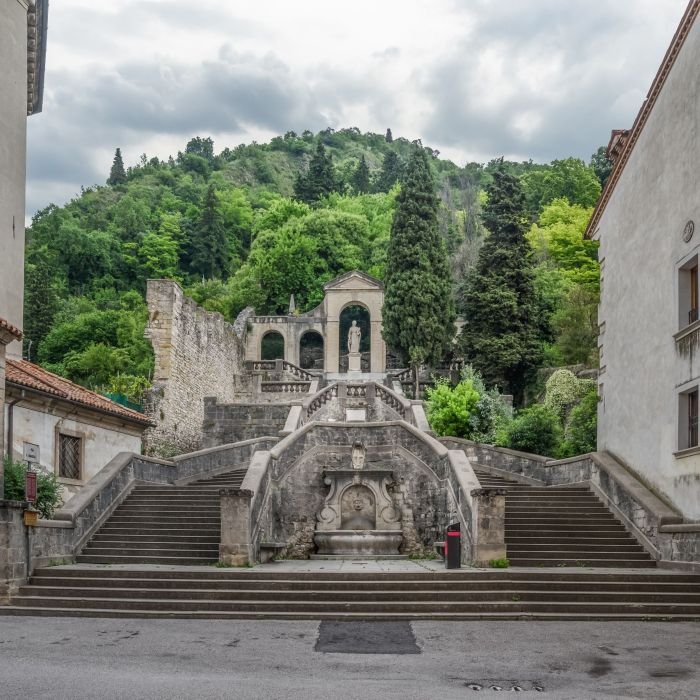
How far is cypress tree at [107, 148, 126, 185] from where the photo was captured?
108 meters

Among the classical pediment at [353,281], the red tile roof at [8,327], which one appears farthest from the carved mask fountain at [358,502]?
the classical pediment at [353,281]

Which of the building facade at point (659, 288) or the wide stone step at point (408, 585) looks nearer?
the wide stone step at point (408, 585)

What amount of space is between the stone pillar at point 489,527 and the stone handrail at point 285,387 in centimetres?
2259

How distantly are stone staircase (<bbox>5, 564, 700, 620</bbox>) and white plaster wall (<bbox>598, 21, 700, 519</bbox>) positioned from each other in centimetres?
251

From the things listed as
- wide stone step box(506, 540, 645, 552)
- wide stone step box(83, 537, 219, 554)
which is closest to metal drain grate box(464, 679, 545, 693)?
wide stone step box(506, 540, 645, 552)

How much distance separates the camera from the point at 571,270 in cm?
5044

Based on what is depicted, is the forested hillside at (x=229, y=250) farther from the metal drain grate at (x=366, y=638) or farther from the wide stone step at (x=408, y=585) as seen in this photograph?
the metal drain grate at (x=366, y=638)

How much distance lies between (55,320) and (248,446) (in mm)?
31946

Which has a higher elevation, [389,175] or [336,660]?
[389,175]

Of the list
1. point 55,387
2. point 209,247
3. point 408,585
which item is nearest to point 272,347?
point 209,247

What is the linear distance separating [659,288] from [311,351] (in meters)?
50.4

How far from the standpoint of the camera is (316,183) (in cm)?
9081

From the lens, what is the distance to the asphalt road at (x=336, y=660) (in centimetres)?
905

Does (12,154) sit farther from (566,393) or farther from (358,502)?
(566,393)
